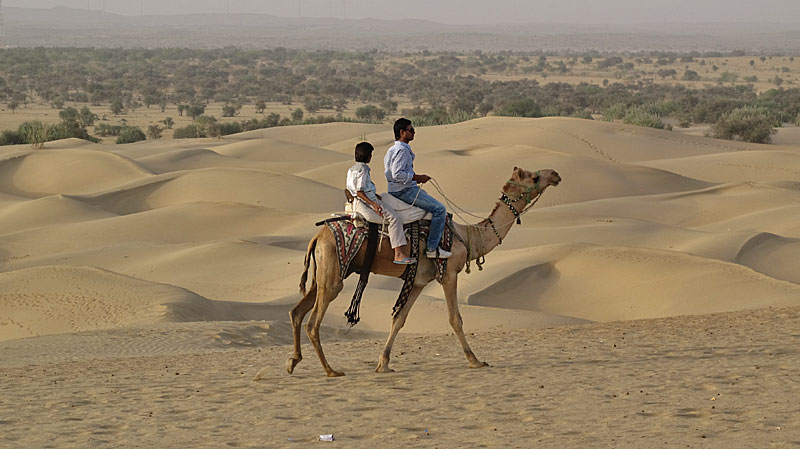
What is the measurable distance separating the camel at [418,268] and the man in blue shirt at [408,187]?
17 cm

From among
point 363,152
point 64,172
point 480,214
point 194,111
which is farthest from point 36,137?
point 363,152

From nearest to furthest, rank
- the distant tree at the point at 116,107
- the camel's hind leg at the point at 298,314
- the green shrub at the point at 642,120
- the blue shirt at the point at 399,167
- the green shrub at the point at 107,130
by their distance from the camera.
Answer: the blue shirt at the point at 399,167, the camel's hind leg at the point at 298,314, the green shrub at the point at 642,120, the green shrub at the point at 107,130, the distant tree at the point at 116,107

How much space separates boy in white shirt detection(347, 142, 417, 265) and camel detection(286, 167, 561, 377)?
17 centimetres

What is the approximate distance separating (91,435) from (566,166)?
87.8 ft

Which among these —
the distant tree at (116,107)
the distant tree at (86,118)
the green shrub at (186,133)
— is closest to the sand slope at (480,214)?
the green shrub at (186,133)

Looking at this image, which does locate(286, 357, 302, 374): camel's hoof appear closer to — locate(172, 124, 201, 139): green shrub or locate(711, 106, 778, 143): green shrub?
locate(711, 106, 778, 143): green shrub

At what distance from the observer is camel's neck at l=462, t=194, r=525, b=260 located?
413 inches

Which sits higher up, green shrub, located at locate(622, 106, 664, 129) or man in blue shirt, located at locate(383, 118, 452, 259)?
man in blue shirt, located at locate(383, 118, 452, 259)

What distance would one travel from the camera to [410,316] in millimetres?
16875

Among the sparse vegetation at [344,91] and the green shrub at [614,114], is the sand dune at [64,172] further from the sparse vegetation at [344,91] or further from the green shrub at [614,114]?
the green shrub at [614,114]

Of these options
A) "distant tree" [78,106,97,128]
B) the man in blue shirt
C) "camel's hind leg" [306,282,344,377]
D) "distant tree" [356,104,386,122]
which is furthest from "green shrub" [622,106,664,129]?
"camel's hind leg" [306,282,344,377]

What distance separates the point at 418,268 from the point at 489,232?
91cm

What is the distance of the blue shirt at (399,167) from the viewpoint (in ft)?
32.6

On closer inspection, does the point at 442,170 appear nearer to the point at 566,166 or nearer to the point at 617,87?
the point at 566,166
